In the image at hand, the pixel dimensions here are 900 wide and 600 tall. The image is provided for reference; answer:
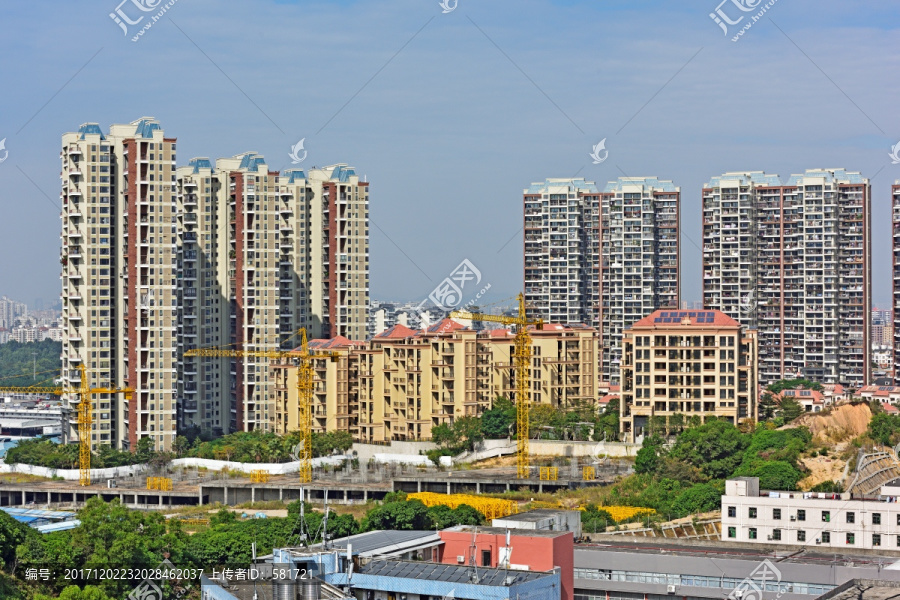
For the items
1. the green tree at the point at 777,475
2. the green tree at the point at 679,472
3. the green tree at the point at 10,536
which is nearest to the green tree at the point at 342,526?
the green tree at the point at 10,536

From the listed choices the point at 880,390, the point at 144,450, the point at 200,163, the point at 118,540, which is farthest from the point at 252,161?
the point at 118,540

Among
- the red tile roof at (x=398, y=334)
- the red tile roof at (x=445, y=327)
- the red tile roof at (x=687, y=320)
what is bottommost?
the red tile roof at (x=398, y=334)

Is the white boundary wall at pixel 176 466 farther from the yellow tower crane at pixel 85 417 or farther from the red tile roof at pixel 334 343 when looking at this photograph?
the red tile roof at pixel 334 343

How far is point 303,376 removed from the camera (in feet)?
150

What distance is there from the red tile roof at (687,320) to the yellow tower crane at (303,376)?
10.4 m

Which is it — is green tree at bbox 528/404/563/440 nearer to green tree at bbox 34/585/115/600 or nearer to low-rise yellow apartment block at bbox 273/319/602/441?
A: low-rise yellow apartment block at bbox 273/319/602/441

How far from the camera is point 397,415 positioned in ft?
154

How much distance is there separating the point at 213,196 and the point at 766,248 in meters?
20.8

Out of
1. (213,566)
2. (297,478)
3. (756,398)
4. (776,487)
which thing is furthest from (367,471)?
(213,566)

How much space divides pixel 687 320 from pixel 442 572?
26759 mm

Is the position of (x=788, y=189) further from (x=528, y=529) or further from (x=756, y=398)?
(x=528, y=529)

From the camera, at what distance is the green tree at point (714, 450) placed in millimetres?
34844

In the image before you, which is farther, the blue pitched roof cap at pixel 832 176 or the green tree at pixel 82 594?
the blue pitched roof cap at pixel 832 176

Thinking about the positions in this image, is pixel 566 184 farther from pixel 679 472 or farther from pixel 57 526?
pixel 57 526
